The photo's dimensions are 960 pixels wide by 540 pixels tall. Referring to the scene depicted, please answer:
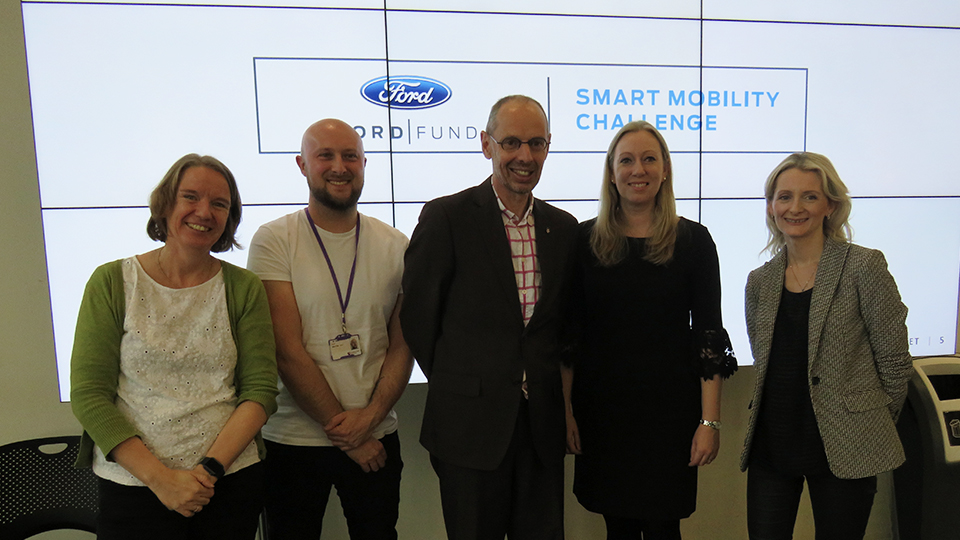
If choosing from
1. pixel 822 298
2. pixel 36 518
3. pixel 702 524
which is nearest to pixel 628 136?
pixel 822 298

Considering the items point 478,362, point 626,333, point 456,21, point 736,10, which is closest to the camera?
point 478,362

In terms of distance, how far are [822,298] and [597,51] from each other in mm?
1592

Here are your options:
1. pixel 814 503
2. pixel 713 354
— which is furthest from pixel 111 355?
pixel 814 503

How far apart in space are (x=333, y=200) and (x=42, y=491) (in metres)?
1.78

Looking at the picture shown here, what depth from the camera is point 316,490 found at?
194 centimetres

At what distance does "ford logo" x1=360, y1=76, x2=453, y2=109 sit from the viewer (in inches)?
97.9

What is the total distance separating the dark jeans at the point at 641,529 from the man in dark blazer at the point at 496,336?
11.5 inches

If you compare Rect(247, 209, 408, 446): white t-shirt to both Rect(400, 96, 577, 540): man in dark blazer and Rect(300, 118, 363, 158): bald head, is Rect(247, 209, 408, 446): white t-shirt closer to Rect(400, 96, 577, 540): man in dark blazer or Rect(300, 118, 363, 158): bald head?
Rect(400, 96, 577, 540): man in dark blazer

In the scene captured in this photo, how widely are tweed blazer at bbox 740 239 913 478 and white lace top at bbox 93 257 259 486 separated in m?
1.98

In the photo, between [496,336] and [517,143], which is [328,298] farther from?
[517,143]

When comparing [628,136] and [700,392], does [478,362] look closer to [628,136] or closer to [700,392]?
[700,392]

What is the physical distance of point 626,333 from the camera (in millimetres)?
1847

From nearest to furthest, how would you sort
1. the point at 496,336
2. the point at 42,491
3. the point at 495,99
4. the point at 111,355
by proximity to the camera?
the point at 111,355 → the point at 496,336 → the point at 42,491 → the point at 495,99

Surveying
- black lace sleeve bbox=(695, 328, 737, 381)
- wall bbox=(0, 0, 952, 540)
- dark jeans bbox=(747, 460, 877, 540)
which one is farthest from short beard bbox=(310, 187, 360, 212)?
dark jeans bbox=(747, 460, 877, 540)
